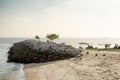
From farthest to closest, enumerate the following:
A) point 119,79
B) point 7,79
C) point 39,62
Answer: point 39,62, point 7,79, point 119,79

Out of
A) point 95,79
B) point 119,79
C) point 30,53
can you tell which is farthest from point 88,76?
point 30,53

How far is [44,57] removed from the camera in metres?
37.5

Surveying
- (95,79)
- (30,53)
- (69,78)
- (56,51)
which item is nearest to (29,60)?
(30,53)

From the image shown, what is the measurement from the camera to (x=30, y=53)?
3944 centimetres

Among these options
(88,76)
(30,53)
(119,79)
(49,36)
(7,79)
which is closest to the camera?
(119,79)

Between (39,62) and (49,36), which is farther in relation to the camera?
(49,36)

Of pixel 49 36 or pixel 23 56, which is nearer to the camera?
pixel 23 56

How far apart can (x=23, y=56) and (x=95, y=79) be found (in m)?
22.6

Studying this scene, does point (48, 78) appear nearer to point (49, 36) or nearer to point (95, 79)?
point (95, 79)

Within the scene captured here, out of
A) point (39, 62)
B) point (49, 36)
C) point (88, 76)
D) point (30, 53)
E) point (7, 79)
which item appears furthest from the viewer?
point (49, 36)

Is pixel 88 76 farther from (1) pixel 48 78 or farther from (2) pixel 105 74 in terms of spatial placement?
(1) pixel 48 78

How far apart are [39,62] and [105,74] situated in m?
16.9

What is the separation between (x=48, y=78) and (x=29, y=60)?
637 inches

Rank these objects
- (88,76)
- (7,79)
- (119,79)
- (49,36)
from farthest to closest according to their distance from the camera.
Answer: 1. (49,36)
2. (7,79)
3. (88,76)
4. (119,79)
